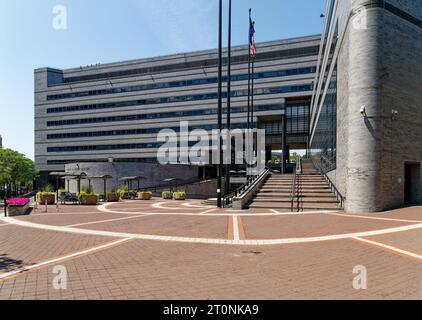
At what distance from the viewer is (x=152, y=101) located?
65000 millimetres

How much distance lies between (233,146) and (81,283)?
5242 cm

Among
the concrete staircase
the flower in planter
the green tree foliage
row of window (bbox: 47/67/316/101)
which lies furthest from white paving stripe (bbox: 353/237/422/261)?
the green tree foliage

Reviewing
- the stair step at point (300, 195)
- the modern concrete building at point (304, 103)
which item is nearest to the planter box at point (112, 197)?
the modern concrete building at point (304, 103)

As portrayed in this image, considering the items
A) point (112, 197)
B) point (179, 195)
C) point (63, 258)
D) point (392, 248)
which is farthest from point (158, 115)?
point (392, 248)

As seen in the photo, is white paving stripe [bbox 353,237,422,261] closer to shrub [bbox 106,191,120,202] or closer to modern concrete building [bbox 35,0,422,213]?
modern concrete building [bbox 35,0,422,213]

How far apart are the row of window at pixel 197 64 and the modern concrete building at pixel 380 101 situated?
1592 inches

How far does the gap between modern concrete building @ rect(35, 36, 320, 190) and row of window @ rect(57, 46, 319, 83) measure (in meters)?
0.20

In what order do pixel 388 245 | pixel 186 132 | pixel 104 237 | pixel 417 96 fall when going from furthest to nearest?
pixel 186 132 → pixel 417 96 → pixel 104 237 → pixel 388 245

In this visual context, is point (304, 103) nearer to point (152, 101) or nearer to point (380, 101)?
point (152, 101)

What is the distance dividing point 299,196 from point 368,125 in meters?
6.56

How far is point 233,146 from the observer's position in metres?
56.8

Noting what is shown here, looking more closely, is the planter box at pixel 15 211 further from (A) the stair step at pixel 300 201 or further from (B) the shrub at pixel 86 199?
(A) the stair step at pixel 300 201

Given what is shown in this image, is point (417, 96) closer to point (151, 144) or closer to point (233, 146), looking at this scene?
point (233, 146)
